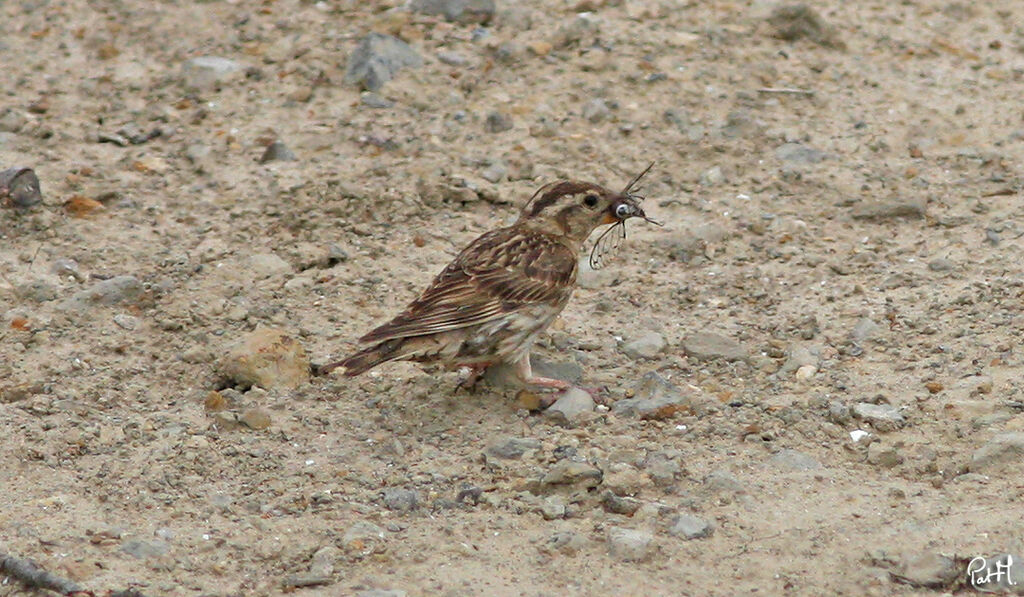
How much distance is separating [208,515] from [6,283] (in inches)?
101

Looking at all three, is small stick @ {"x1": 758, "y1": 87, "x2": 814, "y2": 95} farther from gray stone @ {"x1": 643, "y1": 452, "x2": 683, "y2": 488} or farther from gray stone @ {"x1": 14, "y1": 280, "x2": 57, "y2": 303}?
gray stone @ {"x1": 14, "y1": 280, "x2": 57, "y2": 303}


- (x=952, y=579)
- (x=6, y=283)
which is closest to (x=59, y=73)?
(x=6, y=283)

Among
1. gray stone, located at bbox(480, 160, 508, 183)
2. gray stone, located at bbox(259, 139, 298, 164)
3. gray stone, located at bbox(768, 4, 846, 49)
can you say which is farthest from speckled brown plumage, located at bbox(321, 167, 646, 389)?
gray stone, located at bbox(768, 4, 846, 49)

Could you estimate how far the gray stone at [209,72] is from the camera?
33.5 ft

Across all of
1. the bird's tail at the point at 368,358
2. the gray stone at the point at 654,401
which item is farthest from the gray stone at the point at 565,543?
the bird's tail at the point at 368,358

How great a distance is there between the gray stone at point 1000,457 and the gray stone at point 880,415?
17.4 inches

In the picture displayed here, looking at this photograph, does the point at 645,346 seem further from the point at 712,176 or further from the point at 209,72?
the point at 209,72

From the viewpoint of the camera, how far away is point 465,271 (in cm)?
751

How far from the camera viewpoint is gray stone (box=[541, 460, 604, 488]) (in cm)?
643

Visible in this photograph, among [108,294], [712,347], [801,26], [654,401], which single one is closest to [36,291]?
[108,294]

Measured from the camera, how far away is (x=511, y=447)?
684 centimetres

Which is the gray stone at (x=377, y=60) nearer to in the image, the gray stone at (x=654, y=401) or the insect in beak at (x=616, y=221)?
the insect in beak at (x=616, y=221)

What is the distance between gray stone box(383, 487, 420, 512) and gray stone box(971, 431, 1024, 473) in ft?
7.66

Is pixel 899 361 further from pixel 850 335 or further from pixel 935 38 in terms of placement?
pixel 935 38
